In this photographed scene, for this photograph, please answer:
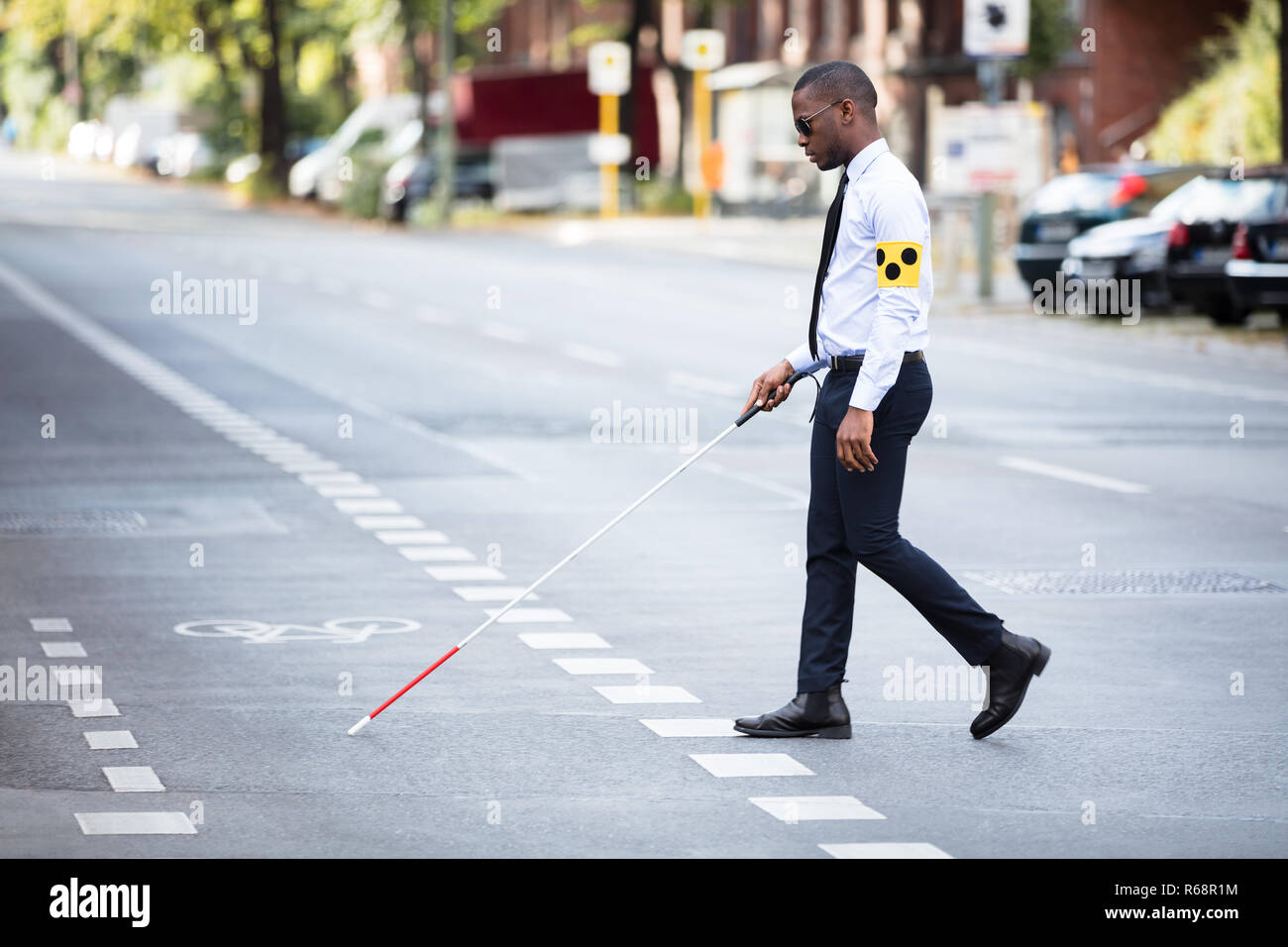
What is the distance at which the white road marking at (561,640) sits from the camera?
31.7ft

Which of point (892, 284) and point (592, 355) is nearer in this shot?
point (892, 284)

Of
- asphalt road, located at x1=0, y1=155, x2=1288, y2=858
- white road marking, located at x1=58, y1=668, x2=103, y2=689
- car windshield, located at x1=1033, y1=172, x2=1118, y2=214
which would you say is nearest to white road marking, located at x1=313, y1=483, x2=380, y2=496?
asphalt road, located at x1=0, y1=155, x2=1288, y2=858

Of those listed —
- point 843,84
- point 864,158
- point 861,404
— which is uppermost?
point 843,84

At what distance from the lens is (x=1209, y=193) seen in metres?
27.6

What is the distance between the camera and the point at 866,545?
25.8 ft

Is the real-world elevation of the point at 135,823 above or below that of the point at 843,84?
below

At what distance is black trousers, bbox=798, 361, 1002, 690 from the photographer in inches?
308

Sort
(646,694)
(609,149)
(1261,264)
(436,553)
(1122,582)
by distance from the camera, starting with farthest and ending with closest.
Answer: (609,149)
(1261,264)
(436,553)
(1122,582)
(646,694)

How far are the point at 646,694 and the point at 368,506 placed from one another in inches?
206

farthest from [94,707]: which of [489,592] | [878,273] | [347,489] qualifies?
[347,489]

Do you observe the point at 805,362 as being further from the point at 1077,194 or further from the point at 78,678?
the point at 1077,194

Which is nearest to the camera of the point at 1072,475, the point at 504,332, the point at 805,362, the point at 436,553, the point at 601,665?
the point at 805,362

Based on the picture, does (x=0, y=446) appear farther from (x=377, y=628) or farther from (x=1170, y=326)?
(x=1170, y=326)
